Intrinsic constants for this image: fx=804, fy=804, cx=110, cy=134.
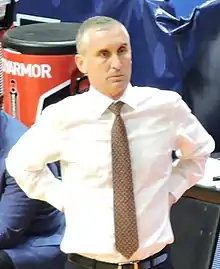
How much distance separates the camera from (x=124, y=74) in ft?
5.56

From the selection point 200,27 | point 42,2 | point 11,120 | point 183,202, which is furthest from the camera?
point 42,2

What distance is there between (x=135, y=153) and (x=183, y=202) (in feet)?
2.59

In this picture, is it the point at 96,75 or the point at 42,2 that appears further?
the point at 42,2

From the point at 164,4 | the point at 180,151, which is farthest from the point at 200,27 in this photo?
the point at 180,151

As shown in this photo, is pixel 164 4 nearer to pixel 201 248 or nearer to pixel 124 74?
pixel 201 248

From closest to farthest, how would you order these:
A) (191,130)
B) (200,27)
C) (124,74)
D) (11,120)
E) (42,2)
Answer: (124,74)
(191,130)
(11,120)
(200,27)
(42,2)

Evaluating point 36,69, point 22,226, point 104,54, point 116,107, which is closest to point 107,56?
point 104,54

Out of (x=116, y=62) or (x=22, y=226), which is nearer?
(x=116, y=62)

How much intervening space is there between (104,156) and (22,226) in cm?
61

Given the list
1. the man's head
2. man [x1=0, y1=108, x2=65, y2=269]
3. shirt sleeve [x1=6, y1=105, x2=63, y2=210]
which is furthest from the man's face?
man [x1=0, y1=108, x2=65, y2=269]

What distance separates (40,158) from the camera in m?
1.80

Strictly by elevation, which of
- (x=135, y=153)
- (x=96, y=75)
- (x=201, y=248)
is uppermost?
(x=96, y=75)

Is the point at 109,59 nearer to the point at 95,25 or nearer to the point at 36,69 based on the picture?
the point at 95,25

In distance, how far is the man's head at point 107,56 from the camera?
1688 mm
